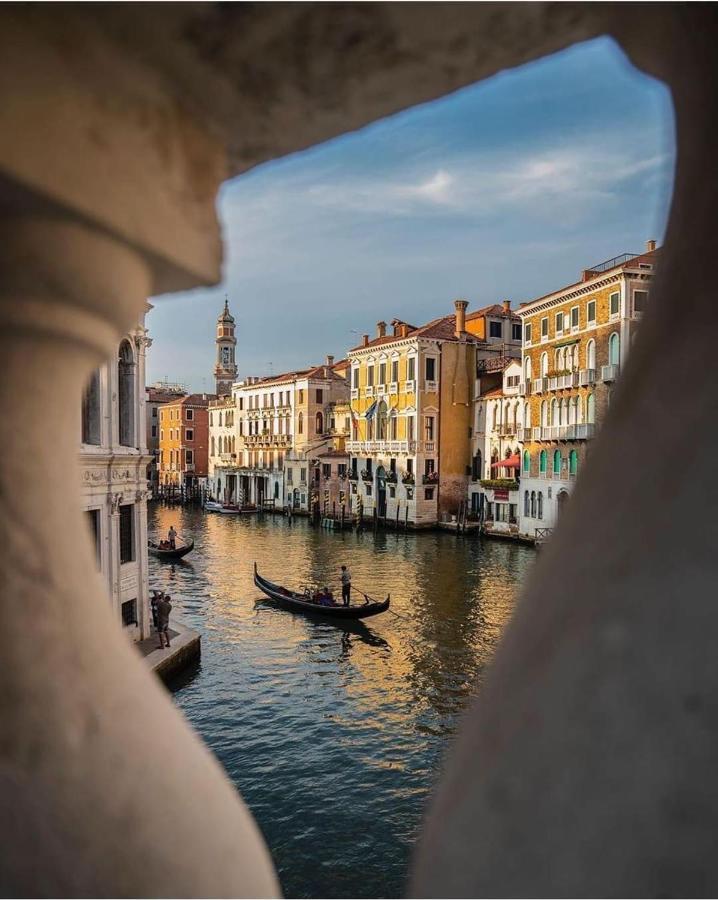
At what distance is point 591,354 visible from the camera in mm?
16578

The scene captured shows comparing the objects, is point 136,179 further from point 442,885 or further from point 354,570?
point 354,570

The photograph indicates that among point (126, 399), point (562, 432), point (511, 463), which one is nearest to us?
point (126, 399)

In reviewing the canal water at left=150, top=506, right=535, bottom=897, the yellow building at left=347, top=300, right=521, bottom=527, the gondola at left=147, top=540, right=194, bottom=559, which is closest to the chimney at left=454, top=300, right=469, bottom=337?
the yellow building at left=347, top=300, right=521, bottom=527

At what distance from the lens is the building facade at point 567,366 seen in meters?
15.5

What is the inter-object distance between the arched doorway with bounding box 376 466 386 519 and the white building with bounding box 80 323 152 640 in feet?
54.2

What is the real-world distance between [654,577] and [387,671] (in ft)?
27.2

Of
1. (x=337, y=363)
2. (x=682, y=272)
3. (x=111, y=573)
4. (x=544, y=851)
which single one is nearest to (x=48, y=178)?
(x=682, y=272)

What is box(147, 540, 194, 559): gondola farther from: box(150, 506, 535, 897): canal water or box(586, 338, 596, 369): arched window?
box(586, 338, 596, 369): arched window

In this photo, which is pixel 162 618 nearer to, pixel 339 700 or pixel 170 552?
pixel 339 700

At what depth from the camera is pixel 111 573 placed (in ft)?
25.1

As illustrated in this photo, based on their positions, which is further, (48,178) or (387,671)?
(387,671)

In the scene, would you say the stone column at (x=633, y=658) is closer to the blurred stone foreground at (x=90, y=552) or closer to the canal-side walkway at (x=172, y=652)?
the blurred stone foreground at (x=90, y=552)

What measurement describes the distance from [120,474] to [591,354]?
40.5 feet

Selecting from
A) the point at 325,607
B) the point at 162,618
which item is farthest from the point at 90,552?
the point at 325,607
